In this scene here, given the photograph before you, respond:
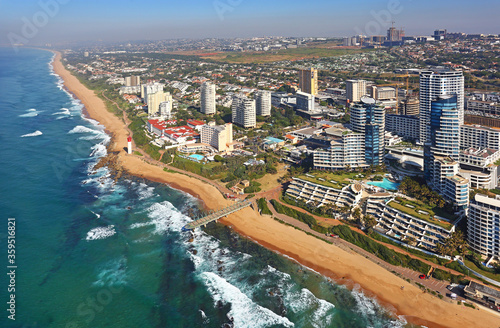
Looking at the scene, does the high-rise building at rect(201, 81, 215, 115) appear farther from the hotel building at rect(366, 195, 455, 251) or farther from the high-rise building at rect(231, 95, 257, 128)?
the hotel building at rect(366, 195, 455, 251)

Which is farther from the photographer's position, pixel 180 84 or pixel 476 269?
pixel 180 84

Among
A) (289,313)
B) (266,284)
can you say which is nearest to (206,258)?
(266,284)

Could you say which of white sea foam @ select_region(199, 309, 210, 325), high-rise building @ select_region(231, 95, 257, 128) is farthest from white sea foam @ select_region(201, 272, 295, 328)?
high-rise building @ select_region(231, 95, 257, 128)

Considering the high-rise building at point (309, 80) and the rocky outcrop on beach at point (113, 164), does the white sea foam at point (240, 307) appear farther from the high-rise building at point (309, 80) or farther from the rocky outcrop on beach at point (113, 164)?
the high-rise building at point (309, 80)

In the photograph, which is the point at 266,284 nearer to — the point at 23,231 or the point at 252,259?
A: the point at 252,259

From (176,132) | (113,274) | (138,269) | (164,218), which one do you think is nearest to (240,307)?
(138,269)

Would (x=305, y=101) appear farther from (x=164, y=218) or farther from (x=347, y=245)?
(x=347, y=245)
